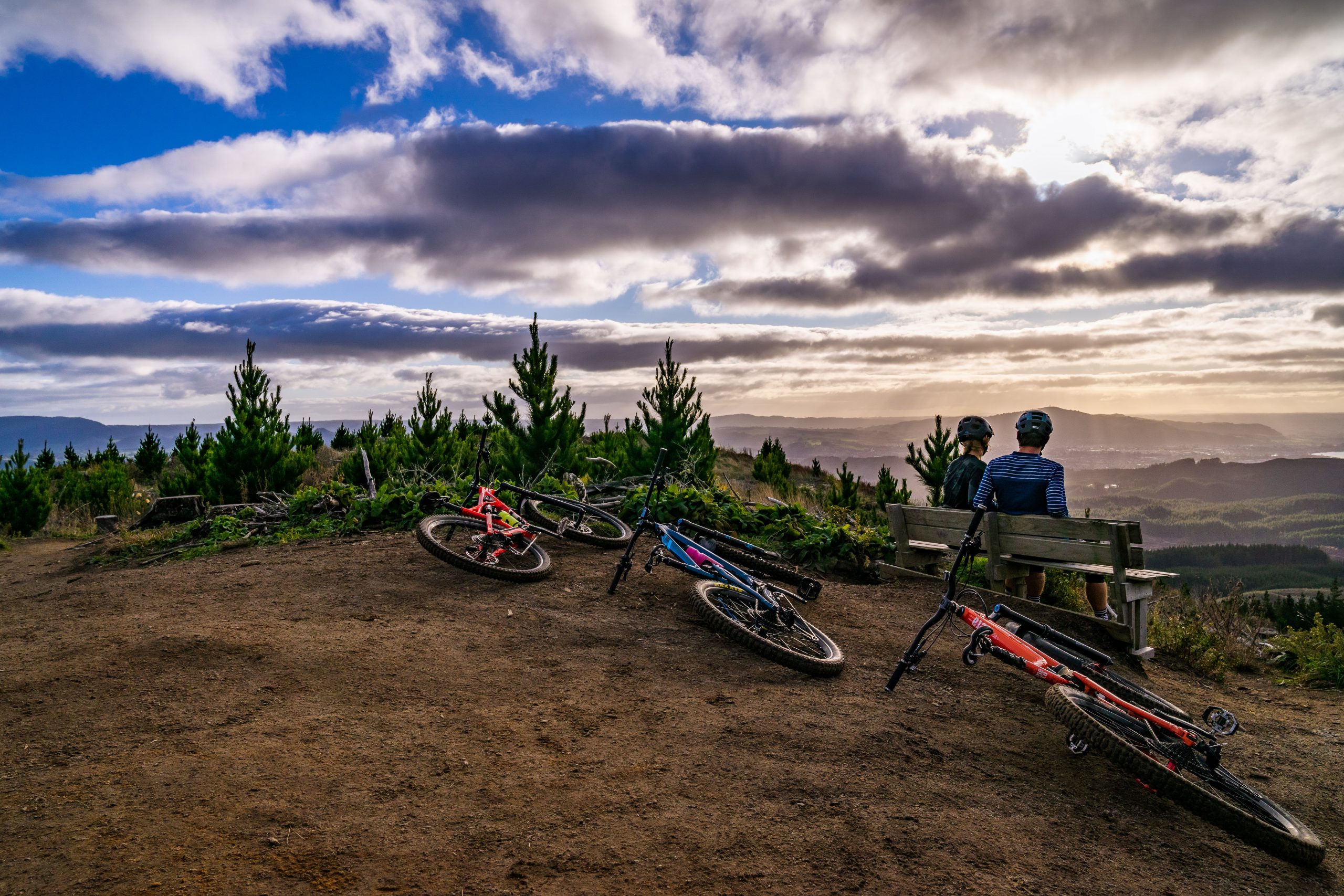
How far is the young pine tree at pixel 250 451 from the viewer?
16188mm

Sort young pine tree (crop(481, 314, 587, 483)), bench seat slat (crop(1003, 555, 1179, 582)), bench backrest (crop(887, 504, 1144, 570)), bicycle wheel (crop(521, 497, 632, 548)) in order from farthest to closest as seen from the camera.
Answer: young pine tree (crop(481, 314, 587, 483))
bicycle wheel (crop(521, 497, 632, 548))
bench seat slat (crop(1003, 555, 1179, 582))
bench backrest (crop(887, 504, 1144, 570))

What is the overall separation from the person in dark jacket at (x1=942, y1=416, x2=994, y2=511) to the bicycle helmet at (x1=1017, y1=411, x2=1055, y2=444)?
82 cm

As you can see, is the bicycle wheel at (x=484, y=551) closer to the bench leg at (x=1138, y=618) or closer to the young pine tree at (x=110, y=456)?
the bench leg at (x=1138, y=618)

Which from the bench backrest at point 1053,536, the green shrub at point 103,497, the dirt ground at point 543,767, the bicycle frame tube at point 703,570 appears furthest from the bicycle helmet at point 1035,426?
the green shrub at point 103,497

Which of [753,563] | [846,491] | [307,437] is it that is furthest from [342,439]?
[753,563]

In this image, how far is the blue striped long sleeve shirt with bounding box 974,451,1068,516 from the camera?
22.7 ft

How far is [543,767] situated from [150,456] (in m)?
32.9

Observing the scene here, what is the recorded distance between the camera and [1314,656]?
26.5 feet

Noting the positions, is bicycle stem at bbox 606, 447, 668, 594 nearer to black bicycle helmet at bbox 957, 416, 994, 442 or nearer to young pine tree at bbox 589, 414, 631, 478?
black bicycle helmet at bbox 957, 416, 994, 442

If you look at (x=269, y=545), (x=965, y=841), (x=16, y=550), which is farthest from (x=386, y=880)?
(x=16, y=550)

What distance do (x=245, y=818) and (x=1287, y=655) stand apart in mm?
10546

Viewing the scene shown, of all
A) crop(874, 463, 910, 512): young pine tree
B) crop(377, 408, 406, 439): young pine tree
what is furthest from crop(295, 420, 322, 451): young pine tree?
crop(874, 463, 910, 512): young pine tree

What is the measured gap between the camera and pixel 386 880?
282 centimetres

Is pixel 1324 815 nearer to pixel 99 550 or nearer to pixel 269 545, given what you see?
pixel 269 545
